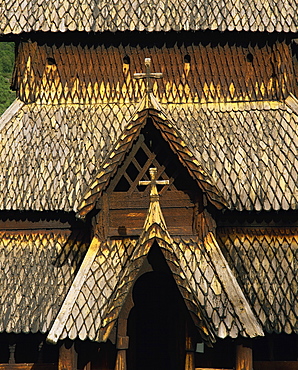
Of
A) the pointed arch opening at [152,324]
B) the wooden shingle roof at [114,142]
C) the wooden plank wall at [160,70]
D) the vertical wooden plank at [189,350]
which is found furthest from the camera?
the wooden plank wall at [160,70]

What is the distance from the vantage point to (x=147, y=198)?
13.4 metres

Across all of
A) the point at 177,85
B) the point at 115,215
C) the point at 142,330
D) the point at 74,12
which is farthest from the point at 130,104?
the point at 142,330

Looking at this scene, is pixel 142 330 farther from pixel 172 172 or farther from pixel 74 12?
pixel 74 12

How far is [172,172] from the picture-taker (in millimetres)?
13438

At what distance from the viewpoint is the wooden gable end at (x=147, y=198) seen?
1329cm

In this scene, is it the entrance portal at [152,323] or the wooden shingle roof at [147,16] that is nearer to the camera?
the entrance portal at [152,323]

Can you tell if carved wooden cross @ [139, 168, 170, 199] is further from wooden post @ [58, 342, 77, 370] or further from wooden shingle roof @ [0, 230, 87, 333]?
wooden post @ [58, 342, 77, 370]

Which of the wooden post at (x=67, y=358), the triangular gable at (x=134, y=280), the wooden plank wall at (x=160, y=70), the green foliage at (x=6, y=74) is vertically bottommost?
the wooden post at (x=67, y=358)

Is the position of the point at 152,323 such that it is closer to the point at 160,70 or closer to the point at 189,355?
the point at 189,355

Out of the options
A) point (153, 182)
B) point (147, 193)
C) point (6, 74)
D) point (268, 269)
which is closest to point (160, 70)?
point (147, 193)

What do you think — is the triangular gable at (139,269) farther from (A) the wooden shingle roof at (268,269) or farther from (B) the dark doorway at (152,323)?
(B) the dark doorway at (152,323)

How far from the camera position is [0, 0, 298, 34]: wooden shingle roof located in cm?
1552

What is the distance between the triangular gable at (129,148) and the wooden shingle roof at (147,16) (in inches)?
124

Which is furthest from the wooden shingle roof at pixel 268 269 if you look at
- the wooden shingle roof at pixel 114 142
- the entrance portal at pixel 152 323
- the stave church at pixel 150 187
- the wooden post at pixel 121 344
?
the wooden post at pixel 121 344
